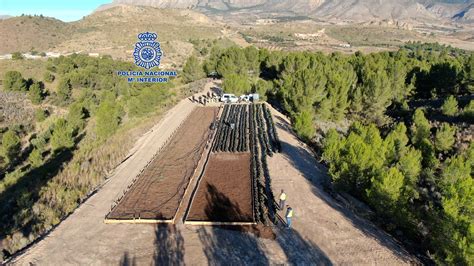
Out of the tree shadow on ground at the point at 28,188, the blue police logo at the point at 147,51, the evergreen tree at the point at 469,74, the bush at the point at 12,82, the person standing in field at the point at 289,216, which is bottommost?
the tree shadow on ground at the point at 28,188

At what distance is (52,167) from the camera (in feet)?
105

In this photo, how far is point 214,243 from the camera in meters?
15.9

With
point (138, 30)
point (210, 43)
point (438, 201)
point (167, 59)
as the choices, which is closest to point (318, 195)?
point (438, 201)

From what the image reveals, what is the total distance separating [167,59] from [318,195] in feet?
267

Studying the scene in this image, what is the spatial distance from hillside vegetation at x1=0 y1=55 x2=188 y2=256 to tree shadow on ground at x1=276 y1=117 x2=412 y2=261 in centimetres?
1585

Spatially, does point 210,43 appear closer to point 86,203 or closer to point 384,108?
point 384,108

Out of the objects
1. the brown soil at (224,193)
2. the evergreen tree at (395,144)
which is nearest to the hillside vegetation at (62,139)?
the brown soil at (224,193)

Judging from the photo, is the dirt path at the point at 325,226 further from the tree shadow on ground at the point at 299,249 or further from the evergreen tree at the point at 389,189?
the evergreen tree at the point at 389,189

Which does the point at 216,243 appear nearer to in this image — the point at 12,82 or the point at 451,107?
the point at 451,107

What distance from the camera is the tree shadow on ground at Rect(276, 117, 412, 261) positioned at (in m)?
16.7

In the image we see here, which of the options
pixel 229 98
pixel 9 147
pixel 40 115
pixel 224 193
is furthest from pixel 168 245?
pixel 40 115

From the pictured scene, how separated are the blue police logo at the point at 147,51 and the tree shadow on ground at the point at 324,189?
38420mm

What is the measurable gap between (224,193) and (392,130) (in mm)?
18862

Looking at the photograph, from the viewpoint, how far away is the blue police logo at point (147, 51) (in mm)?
61406
